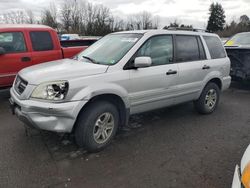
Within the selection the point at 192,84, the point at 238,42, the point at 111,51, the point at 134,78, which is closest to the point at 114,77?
the point at 134,78

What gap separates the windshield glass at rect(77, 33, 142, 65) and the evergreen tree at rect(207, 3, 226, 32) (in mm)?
53724

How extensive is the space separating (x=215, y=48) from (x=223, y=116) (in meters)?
1.51

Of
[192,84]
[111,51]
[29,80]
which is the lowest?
[192,84]

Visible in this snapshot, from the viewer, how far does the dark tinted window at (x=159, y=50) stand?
4.07 metres

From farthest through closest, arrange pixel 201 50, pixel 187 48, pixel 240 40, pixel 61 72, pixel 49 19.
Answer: pixel 49 19, pixel 240 40, pixel 201 50, pixel 187 48, pixel 61 72

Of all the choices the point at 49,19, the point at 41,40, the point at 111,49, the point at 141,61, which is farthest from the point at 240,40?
the point at 49,19

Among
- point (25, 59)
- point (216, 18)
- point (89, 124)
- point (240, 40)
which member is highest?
point (216, 18)

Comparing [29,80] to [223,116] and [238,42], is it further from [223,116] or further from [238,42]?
[238,42]

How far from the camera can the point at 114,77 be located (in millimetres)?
3602

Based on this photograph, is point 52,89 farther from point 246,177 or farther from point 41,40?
point 41,40

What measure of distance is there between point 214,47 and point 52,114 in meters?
3.83

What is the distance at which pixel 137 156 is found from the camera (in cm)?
357

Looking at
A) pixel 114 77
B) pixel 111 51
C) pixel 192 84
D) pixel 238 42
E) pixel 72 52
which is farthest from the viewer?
pixel 238 42

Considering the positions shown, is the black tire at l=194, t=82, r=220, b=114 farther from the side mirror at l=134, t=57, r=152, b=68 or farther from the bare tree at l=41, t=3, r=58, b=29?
the bare tree at l=41, t=3, r=58, b=29
